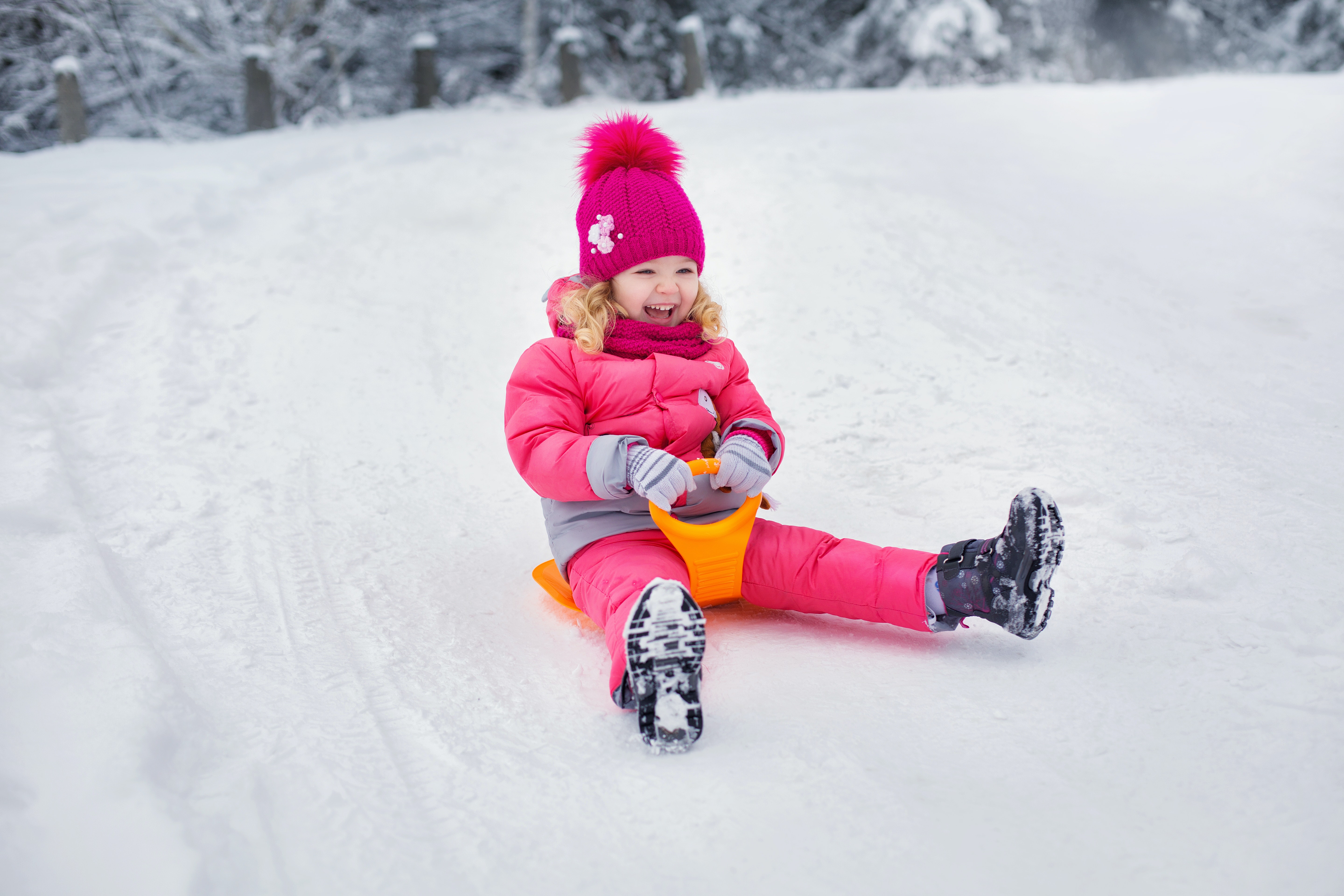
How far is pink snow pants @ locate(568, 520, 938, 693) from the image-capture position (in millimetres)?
1912

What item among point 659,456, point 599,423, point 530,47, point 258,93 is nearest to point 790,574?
point 659,456

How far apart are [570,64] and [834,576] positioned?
30.1 ft

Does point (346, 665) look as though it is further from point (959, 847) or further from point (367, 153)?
point (367, 153)

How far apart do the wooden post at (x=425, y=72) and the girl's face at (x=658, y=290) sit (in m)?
8.84

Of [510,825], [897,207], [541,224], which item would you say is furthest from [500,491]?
[897,207]

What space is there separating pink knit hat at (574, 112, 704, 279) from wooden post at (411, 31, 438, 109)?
864 cm

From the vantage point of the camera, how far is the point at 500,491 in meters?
2.92

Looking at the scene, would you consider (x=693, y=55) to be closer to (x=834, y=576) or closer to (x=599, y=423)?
(x=599, y=423)

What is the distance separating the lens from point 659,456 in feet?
6.21

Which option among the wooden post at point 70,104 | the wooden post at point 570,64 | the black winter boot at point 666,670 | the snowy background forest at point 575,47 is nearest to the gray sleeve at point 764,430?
the black winter boot at point 666,670

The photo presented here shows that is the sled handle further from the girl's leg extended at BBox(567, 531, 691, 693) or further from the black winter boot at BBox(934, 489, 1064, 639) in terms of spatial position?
the black winter boot at BBox(934, 489, 1064, 639)

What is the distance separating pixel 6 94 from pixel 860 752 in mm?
14958

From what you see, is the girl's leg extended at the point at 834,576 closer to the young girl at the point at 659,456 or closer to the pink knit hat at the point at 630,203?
the young girl at the point at 659,456

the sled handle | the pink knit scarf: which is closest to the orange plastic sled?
the sled handle
